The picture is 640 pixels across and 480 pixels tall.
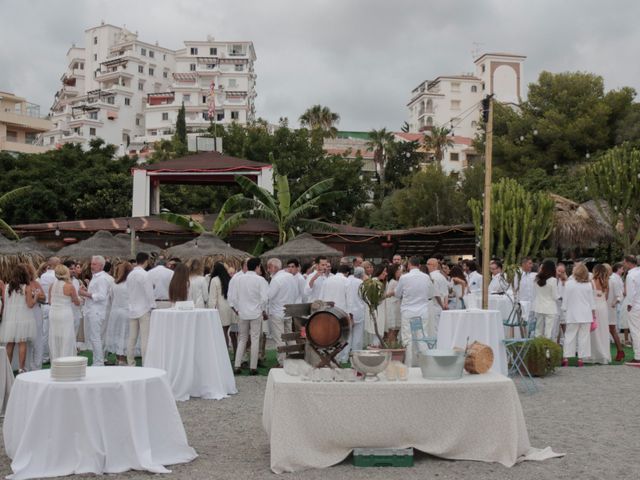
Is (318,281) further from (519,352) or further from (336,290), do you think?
(519,352)

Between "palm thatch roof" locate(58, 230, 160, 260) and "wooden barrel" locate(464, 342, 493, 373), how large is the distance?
1489 cm

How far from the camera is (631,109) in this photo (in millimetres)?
46812

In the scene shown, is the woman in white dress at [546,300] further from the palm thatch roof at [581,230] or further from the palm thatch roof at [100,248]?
the palm thatch roof at [581,230]

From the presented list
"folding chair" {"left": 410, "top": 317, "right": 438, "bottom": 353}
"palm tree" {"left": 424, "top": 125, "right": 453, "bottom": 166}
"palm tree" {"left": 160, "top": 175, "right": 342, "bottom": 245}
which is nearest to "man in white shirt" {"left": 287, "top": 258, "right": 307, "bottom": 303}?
"folding chair" {"left": 410, "top": 317, "right": 438, "bottom": 353}

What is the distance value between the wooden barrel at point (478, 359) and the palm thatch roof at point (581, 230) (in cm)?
2871

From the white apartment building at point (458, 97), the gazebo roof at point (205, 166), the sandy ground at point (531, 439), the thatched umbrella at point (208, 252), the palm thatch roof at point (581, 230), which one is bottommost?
the sandy ground at point (531, 439)

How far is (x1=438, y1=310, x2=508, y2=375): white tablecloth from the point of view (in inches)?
429

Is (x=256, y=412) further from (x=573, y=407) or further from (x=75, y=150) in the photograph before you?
(x=75, y=150)

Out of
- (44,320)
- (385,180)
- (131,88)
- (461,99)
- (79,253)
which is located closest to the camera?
(44,320)

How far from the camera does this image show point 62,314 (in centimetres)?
1091

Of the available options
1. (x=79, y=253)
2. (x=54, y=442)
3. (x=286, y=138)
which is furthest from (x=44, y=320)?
(x=286, y=138)

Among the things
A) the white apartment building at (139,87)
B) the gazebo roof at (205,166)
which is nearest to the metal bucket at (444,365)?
the gazebo roof at (205,166)

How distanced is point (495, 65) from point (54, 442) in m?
99.7

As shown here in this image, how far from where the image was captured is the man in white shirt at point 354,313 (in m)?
13.5
